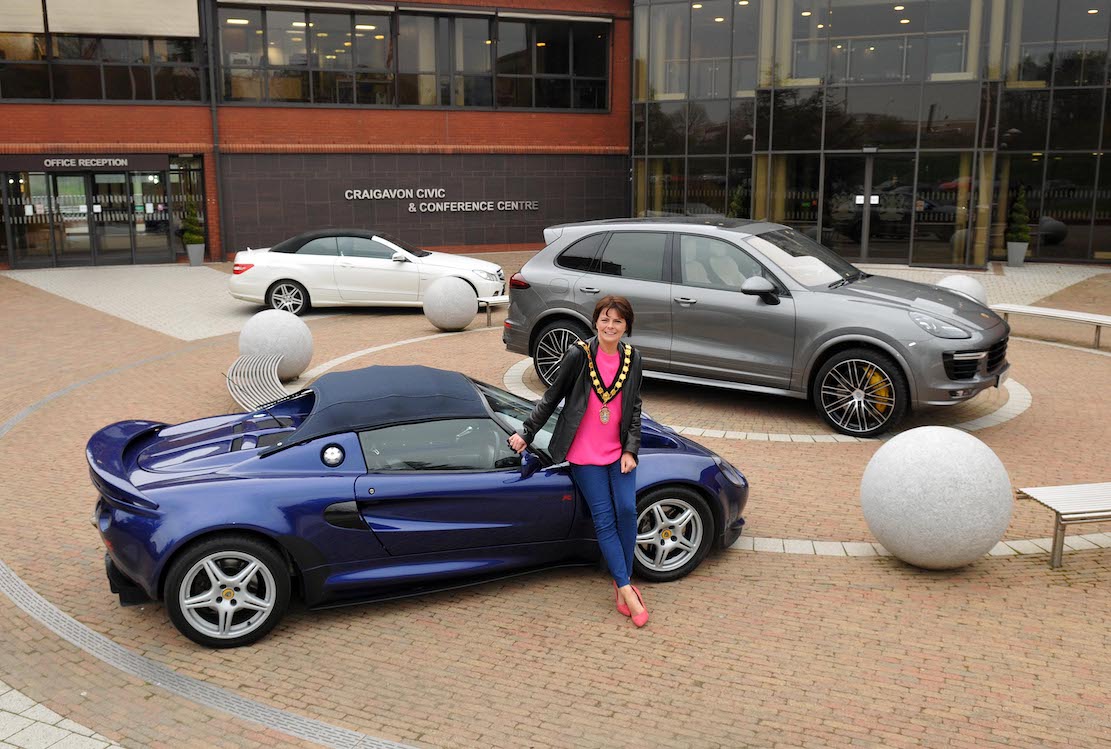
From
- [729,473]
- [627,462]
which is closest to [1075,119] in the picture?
[729,473]

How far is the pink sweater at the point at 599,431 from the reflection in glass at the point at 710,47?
22.2 m

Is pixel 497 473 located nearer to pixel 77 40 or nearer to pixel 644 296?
pixel 644 296

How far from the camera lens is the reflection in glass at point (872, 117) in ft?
77.0

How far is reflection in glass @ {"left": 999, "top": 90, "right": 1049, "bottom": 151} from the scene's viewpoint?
25.2m

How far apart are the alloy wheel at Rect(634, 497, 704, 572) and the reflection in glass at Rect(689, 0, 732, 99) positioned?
2189 cm

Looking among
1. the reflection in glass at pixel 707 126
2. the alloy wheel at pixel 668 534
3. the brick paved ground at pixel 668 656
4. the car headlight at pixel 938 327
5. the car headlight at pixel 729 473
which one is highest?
the reflection in glass at pixel 707 126

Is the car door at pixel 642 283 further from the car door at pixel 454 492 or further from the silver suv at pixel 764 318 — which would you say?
the car door at pixel 454 492

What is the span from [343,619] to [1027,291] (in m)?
18.3

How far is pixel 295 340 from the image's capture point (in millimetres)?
11711

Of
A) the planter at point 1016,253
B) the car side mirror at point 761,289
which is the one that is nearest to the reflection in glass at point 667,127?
the planter at point 1016,253

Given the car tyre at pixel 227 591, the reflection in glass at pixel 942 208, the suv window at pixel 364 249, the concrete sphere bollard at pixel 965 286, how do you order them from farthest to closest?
the reflection in glass at pixel 942 208 < the suv window at pixel 364 249 < the concrete sphere bollard at pixel 965 286 < the car tyre at pixel 227 591

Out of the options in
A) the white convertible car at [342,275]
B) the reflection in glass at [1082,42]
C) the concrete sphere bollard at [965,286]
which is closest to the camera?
the concrete sphere bollard at [965,286]

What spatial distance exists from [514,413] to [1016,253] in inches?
866

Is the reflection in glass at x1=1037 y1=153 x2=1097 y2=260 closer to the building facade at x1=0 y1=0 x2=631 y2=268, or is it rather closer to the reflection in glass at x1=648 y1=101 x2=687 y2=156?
the reflection in glass at x1=648 y1=101 x2=687 y2=156
